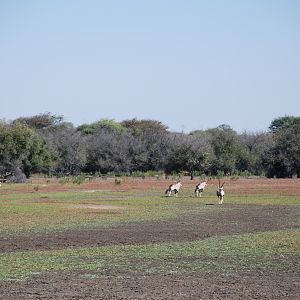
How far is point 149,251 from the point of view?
21.5 meters

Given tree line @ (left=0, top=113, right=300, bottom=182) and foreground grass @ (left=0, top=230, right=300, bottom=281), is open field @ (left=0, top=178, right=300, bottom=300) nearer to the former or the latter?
foreground grass @ (left=0, top=230, right=300, bottom=281)

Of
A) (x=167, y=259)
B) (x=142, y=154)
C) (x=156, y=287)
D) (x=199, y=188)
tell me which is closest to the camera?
(x=156, y=287)

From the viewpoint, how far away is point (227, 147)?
319ft

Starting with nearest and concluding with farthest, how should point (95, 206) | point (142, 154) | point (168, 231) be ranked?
point (168, 231)
point (95, 206)
point (142, 154)

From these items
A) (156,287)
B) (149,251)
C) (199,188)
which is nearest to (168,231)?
(149,251)

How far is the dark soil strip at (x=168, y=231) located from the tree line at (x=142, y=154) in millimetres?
45309

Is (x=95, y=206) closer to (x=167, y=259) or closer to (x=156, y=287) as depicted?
(x=167, y=259)

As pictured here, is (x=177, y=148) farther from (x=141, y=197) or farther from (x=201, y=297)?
(x=201, y=297)

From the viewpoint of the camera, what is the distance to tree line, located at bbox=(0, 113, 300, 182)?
262 feet

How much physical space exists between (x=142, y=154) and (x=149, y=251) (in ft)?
267

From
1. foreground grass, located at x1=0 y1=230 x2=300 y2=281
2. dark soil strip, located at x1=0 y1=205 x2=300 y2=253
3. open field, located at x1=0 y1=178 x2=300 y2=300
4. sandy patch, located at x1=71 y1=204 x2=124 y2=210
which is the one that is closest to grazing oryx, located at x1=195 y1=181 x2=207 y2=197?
open field, located at x1=0 y1=178 x2=300 y2=300

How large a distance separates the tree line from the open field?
3769 centimetres

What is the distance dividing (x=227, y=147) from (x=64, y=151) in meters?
20.8

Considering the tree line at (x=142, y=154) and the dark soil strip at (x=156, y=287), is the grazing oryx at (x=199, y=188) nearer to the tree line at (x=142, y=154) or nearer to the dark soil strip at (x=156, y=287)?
the tree line at (x=142, y=154)
